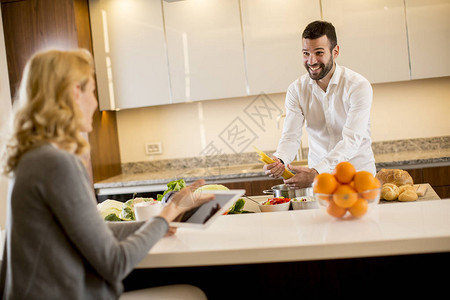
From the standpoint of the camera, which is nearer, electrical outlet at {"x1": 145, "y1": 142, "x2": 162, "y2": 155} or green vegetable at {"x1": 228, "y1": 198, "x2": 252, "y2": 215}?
green vegetable at {"x1": 228, "y1": 198, "x2": 252, "y2": 215}

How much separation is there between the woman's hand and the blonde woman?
0.18m

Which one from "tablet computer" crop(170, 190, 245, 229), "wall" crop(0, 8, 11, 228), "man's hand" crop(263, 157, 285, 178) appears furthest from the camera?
"wall" crop(0, 8, 11, 228)

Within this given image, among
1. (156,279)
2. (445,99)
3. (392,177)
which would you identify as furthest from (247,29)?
(156,279)

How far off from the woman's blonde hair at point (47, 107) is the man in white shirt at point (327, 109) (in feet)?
4.45

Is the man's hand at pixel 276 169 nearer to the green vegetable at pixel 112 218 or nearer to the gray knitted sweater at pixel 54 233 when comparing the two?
the green vegetable at pixel 112 218

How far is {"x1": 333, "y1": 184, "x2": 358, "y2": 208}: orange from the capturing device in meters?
1.46

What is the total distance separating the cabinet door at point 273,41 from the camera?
372 centimetres

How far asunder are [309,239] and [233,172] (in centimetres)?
241

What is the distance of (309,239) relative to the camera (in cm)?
133

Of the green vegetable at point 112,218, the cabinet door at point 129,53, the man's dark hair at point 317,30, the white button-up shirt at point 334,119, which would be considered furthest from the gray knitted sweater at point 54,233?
the cabinet door at point 129,53

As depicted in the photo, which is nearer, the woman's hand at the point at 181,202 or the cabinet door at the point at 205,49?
the woman's hand at the point at 181,202

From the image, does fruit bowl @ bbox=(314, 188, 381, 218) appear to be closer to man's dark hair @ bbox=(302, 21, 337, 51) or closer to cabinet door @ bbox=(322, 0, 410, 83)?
man's dark hair @ bbox=(302, 21, 337, 51)

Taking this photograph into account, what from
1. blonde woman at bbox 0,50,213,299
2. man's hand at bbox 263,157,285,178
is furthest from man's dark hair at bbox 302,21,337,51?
blonde woman at bbox 0,50,213,299

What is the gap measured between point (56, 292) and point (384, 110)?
3.38m
